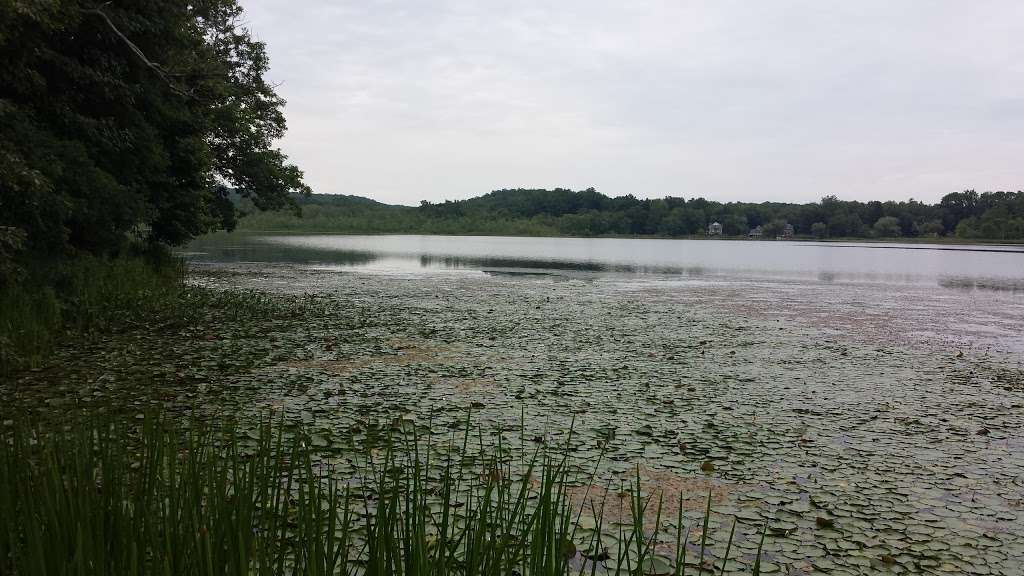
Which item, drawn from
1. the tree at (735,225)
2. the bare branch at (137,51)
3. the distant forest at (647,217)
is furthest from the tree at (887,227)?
the bare branch at (137,51)

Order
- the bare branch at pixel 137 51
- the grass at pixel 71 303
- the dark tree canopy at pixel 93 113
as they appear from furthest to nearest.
→ the bare branch at pixel 137 51
the dark tree canopy at pixel 93 113
the grass at pixel 71 303

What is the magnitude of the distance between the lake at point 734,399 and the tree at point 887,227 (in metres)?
104

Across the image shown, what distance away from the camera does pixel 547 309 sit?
1497 cm

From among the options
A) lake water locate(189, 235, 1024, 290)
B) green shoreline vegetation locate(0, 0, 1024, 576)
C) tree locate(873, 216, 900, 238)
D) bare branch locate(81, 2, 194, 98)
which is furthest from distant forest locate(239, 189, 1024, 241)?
bare branch locate(81, 2, 194, 98)

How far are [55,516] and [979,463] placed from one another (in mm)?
5861

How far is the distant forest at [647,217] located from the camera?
10706cm

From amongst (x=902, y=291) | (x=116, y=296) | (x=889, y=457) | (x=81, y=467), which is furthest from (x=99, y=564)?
(x=902, y=291)

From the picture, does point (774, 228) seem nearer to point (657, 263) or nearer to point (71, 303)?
point (657, 263)

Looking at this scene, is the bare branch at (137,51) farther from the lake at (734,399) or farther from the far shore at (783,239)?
the far shore at (783,239)

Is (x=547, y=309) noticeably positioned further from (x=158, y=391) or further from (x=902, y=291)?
(x=902, y=291)

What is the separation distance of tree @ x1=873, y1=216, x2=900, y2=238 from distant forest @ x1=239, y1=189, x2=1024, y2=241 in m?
0.14

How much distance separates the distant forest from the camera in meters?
107

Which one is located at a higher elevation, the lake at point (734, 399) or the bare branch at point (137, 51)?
the bare branch at point (137, 51)

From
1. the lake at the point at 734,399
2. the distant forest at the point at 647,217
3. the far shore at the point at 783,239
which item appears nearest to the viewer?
the lake at the point at 734,399
